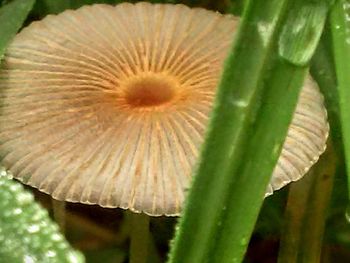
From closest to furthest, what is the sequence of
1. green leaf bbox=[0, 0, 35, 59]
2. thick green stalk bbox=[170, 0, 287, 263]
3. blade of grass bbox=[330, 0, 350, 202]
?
1. thick green stalk bbox=[170, 0, 287, 263]
2. blade of grass bbox=[330, 0, 350, 202]
3. green leaf bbox=[0, 0, 35, 59]

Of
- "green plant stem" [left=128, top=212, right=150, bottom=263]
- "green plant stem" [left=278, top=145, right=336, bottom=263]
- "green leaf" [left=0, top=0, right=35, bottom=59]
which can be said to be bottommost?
"green plant stem" [left=128, top=212, right=150, bottom=263]

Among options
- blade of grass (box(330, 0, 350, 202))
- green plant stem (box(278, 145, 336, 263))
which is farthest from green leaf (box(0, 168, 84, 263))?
green plant stem (box(278, 145, 336, 263))

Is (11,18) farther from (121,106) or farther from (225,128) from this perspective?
(225,128)

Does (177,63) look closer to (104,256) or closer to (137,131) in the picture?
(137,131)

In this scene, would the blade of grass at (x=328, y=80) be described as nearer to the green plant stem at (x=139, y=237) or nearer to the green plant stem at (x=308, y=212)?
the green plant stem at (x=308, y=212)

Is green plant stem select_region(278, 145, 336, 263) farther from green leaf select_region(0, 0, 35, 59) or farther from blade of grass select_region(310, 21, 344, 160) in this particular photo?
green leaf select_region(0, 0, 35, 59)

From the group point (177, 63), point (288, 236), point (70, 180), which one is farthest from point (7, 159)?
point (288, 236)
